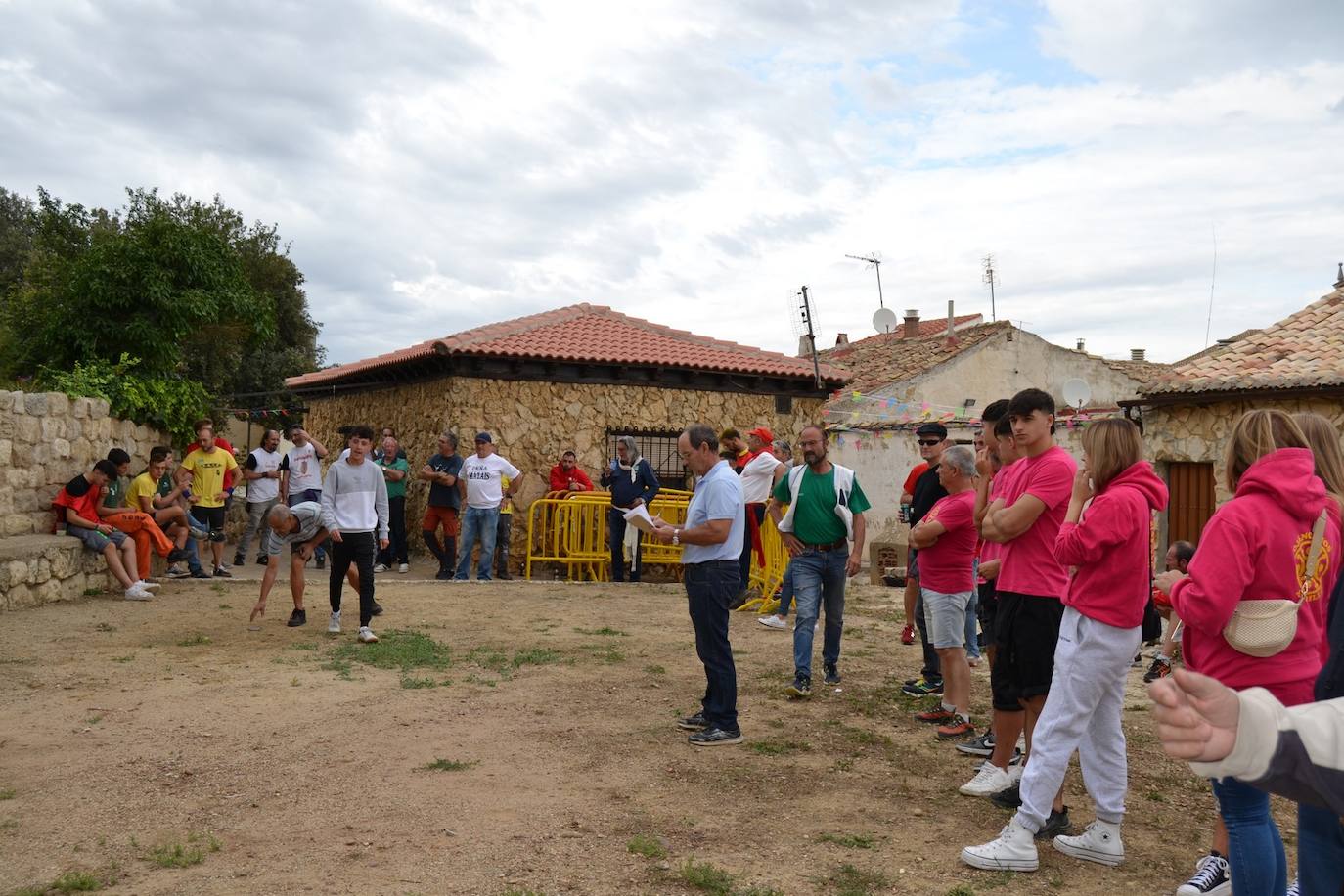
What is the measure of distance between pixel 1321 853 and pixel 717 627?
3589mm

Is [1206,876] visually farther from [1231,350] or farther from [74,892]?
[1231,350]

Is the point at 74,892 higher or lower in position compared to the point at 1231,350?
lower

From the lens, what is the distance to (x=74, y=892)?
12.1 feet

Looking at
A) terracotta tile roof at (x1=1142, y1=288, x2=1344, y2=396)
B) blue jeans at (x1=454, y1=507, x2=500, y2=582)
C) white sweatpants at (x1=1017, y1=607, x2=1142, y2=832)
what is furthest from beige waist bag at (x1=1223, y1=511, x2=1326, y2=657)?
blue jeans at (x1=454, y1=507, x2=500, y2=582)

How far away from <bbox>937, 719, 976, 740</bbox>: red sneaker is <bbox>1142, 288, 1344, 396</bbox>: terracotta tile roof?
8.01 m

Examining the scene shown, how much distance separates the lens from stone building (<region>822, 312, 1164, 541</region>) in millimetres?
22681

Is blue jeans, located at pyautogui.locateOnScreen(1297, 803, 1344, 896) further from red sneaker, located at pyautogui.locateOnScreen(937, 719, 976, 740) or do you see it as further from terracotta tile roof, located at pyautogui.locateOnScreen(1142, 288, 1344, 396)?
terracotta tile roof, located at pyautogui.locateOnScreen(1142, 288, 1344, 396)

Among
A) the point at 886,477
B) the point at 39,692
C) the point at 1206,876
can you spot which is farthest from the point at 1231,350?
the point at 39,692

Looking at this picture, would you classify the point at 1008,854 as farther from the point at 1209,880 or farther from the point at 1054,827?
the point at 1209,880

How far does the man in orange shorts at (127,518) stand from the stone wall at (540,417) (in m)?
4.87

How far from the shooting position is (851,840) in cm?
438

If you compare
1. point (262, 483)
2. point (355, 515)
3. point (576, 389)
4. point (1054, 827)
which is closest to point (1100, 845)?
point (1054, 827)

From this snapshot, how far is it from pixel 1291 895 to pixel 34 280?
2863 centimetres

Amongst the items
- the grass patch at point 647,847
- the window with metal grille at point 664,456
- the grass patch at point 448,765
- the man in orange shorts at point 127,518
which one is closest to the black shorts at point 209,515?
the man in orange shorts at point 127,518
